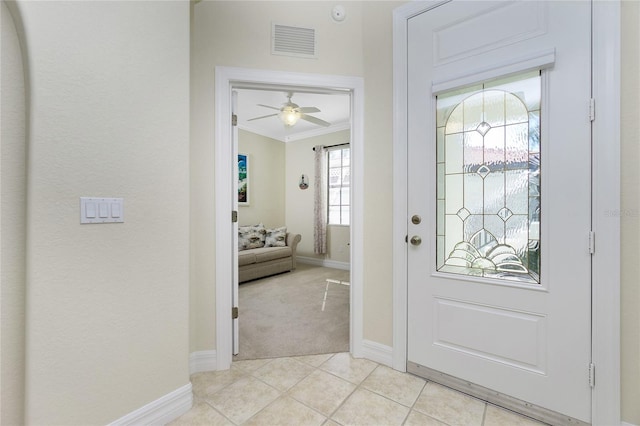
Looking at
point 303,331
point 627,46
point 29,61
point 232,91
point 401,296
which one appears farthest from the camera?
point 303,331

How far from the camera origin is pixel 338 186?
5422 millimetres

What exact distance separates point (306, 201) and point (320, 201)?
1.53 feet

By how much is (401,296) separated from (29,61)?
2.21 m

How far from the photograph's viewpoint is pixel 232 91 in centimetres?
200

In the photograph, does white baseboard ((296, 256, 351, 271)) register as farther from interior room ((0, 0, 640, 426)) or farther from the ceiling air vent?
the ceiling air vent

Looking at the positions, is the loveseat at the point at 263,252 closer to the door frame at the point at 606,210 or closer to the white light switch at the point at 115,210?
the white light switch at the point at 115,210

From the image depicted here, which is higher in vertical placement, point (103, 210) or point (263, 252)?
point (103, 210)

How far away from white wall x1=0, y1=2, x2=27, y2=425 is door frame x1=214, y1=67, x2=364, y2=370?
0.95 m

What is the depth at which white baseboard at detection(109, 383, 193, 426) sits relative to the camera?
1311mm

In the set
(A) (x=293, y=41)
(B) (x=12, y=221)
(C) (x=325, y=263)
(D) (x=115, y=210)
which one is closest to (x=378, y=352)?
(D) (x=115, y=210)

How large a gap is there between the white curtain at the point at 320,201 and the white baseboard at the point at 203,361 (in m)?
3.62

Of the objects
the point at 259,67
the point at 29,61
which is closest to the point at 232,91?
the point at 259,67

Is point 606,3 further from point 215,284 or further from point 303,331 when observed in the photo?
point 303,331

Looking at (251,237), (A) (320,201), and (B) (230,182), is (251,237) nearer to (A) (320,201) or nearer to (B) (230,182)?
(A) (320,201)
